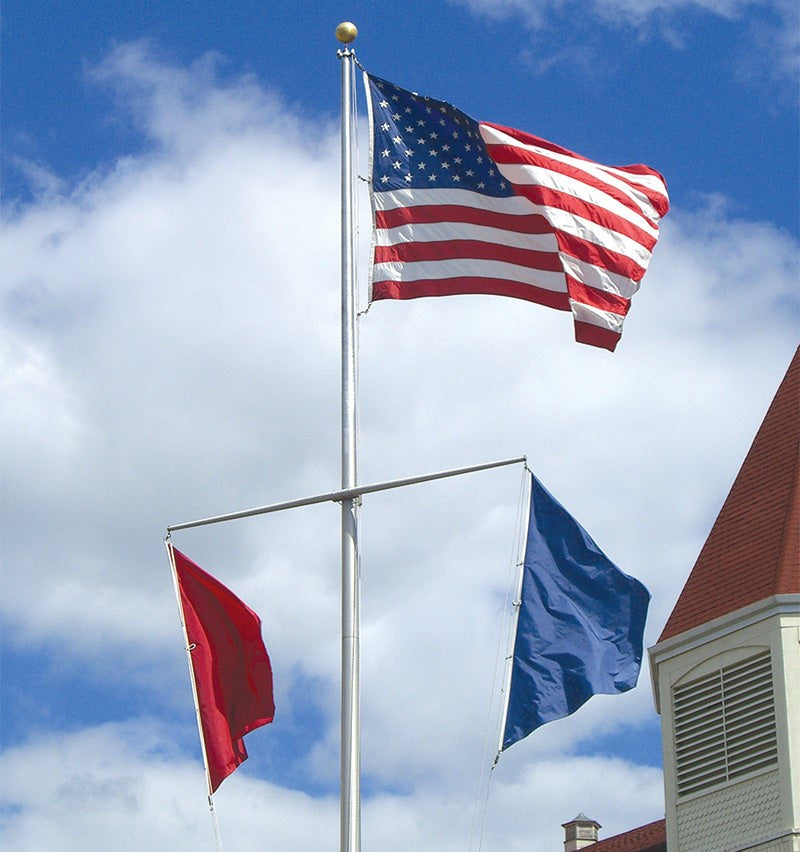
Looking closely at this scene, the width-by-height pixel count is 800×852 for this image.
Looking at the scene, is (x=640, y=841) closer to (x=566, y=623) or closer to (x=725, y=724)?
(x=725, y=724)

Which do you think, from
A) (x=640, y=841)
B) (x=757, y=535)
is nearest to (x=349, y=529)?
(x=757, y=535)

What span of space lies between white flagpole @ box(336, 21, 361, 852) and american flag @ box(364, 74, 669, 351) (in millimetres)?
264

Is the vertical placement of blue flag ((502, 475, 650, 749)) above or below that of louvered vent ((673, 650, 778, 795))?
below

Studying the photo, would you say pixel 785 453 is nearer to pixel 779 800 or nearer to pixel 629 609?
pixel 779 800

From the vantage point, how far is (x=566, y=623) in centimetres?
1528

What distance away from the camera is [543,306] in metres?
16.6

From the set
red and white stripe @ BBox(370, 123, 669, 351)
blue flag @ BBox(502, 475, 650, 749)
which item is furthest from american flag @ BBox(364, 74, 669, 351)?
blue flag @ BBox(502, 475, 650, 749)

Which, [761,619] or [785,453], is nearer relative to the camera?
[761,619]

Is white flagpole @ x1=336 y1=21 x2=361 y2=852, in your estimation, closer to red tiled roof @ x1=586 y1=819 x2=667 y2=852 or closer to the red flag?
the red flag

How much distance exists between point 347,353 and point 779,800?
1144 cm

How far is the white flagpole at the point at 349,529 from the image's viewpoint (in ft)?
45.8

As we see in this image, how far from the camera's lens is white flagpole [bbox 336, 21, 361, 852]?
45.8ft

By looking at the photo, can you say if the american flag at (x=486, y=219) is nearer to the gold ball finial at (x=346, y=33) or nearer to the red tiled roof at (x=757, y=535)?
the gold ball finial at (x=346, y=33)

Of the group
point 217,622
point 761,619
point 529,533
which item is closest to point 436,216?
point 529,533
